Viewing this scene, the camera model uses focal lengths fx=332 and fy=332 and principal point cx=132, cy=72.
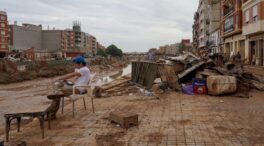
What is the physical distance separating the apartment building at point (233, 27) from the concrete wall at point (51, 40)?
10642cm

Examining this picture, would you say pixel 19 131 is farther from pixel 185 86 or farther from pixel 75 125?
pixel 185 86

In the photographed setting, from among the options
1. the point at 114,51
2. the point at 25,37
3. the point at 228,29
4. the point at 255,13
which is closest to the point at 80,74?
the point at 255,13

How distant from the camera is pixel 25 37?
124m

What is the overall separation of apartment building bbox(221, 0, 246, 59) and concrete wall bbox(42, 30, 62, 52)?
106418 millimetres

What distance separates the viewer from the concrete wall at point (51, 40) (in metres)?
146

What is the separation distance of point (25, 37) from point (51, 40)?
22802 mm

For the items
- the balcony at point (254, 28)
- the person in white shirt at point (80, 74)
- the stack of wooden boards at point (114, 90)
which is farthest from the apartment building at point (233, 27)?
the person in white shirt at point (80, 74)

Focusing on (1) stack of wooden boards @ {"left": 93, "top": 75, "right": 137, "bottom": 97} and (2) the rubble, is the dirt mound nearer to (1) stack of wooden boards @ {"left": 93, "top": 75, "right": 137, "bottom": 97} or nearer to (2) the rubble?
(1) stack of wooden boards @ {"left": 93, "top": 75, "right": 137, "bottom": 97}

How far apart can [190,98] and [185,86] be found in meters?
1.98

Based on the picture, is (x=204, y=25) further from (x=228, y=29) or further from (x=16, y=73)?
(x=16, y=73)

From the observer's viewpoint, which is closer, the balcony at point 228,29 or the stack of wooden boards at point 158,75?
the stack of wooden boards at point 158,75

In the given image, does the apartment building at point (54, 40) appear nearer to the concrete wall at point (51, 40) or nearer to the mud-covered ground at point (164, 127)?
the concrete wall at point (51, 40)

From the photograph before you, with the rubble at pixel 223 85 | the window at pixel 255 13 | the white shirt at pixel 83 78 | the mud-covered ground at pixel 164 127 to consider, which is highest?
the window at pixel 255 13

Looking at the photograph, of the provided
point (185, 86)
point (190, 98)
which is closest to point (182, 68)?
point (185, 86)
